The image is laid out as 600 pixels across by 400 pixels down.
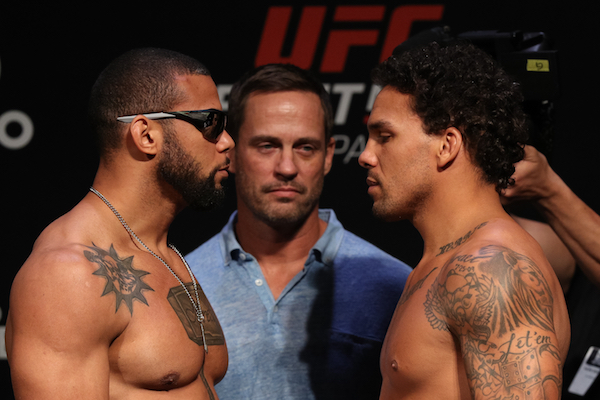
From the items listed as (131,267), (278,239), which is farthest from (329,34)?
(131,267)

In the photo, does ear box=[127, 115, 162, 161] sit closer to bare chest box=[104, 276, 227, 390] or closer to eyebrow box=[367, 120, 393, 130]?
bare chest box=[104, 276, 227, 390]

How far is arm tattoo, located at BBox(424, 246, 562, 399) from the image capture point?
1376mm

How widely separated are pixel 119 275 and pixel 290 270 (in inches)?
42.8

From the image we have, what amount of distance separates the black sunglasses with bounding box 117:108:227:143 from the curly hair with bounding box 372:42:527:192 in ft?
1.86

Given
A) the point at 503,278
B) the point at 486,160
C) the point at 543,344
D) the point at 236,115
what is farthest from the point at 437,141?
the point at 236,115

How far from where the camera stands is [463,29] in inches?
124

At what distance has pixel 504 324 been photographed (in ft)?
4.62

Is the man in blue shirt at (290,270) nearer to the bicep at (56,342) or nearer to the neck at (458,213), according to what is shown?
the neck at (458,213)

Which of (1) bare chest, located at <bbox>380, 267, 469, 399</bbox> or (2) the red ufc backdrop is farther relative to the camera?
(2) the red ufc backdrop

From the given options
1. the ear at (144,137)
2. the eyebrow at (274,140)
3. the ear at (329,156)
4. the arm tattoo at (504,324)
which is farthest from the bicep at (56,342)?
the ear at (329,156)

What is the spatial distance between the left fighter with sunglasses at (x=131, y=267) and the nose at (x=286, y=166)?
0.56 m

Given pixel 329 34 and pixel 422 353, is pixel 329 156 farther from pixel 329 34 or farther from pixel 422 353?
pixel 422 353

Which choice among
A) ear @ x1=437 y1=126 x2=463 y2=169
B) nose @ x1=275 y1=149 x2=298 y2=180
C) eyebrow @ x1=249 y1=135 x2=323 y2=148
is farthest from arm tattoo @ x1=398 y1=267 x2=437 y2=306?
eyebrow @ x1=249 y1=135 x2=323 y2=148

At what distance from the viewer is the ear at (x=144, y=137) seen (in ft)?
5.91
